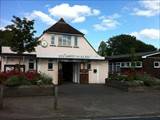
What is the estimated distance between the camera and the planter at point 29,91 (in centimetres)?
2073

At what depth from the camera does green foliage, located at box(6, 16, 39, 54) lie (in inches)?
1014

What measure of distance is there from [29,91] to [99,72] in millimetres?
16070

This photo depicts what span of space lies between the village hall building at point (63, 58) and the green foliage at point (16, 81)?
950 centimetres

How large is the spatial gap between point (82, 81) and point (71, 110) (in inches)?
782

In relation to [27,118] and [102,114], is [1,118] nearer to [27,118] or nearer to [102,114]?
[27,118]

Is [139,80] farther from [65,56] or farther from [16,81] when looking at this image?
[16,81]

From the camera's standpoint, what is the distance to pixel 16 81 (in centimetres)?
2144

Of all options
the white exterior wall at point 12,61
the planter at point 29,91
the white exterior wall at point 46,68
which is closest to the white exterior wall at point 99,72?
the white exterior wall at point 46,68

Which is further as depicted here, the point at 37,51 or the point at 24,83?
the point at 37,51

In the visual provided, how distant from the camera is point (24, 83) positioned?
21.9m

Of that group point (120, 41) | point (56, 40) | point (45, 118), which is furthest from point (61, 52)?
point (120, 41)

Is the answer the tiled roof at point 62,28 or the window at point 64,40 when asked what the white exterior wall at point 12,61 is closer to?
the tiled roof at point 62,28

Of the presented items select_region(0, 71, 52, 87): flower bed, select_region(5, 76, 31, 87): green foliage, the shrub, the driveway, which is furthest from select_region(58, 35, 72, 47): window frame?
the driveway

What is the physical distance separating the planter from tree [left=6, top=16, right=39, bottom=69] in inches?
225
